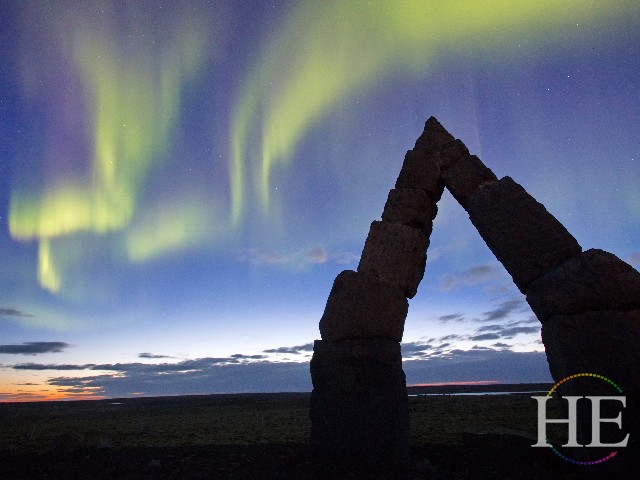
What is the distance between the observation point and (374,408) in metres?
7.21

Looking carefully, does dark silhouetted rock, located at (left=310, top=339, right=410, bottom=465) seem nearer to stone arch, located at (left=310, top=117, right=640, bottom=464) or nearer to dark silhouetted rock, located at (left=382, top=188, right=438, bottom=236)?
stone arch, located at (left=310, top=117, right=640, bottom=464)

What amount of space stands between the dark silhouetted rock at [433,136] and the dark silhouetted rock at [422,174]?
17 cm

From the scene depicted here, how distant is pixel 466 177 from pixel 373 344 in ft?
12.2

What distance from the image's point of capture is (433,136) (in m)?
9.34

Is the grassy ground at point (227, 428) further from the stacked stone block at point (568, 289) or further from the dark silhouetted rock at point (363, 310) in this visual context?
the dark silhouetted rock at point (363, 310)

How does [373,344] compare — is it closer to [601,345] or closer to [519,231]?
[519,231]

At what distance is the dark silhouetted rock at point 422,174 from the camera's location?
897 centimetres

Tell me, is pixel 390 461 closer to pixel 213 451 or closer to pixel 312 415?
pixel 312 415

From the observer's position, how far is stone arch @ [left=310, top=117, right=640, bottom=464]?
628 cm

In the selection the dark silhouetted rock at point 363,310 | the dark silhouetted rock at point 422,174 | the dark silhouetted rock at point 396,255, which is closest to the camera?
the dark silhouetted rock at point 363,310

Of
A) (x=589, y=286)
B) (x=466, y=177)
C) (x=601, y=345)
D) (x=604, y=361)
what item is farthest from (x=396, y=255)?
(x=604, y=361)

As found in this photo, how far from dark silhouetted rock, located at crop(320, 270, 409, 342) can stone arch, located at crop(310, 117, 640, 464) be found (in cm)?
2

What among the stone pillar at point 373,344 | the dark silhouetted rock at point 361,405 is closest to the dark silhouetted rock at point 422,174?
the stone pillar at point 373,344

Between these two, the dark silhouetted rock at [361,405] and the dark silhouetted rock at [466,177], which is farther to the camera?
the dark silhouetted rock at [466,177]
